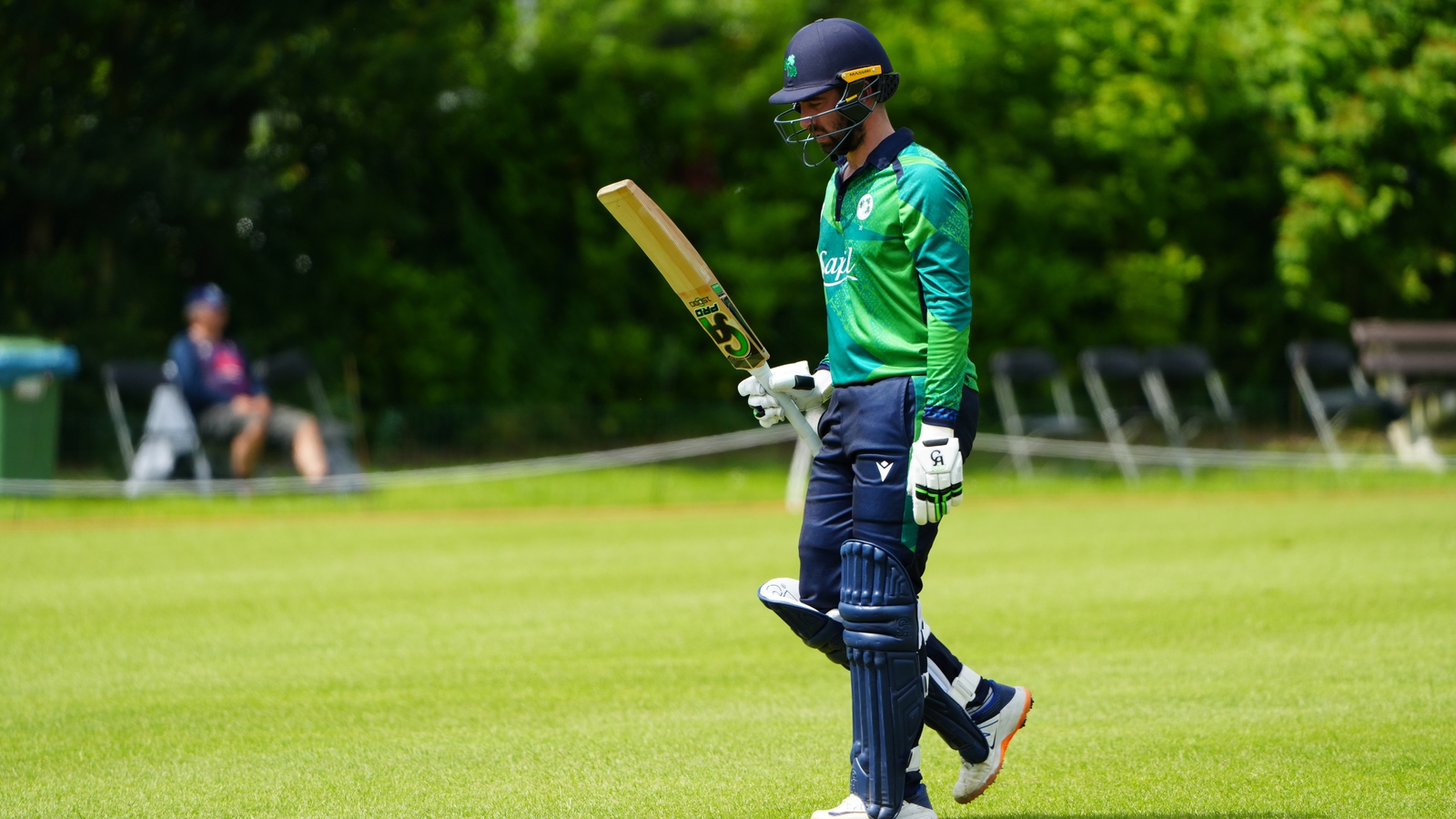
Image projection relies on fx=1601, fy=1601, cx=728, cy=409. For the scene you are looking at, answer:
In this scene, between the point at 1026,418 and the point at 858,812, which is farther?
the point at 1026,418

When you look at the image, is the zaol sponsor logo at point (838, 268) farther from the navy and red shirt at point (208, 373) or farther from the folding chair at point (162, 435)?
the navy and red shirt at point (208, 373)

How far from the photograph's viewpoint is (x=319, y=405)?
55.4ft

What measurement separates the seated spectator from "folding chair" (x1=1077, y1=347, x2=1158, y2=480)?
851cm

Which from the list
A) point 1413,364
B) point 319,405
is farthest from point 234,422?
point 1413,364

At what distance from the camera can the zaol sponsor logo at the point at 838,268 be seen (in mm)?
4453

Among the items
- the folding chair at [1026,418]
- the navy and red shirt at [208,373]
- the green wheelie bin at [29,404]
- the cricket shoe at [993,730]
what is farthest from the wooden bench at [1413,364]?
the cricket shoe at [993,730]

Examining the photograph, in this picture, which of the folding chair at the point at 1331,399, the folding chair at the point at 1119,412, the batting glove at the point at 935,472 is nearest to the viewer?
the batting glove at the point at 935,472

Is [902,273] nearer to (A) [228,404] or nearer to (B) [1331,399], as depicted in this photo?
(A) [228,404]

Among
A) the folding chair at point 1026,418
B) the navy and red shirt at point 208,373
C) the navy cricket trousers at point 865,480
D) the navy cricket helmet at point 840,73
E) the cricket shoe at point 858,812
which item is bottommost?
the folding chair at point 1026,418

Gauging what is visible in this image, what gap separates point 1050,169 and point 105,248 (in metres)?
12.2

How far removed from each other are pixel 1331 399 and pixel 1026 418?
3452mm

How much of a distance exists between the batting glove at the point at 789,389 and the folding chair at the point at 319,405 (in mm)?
11734

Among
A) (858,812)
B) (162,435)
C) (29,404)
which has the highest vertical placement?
(29,404)

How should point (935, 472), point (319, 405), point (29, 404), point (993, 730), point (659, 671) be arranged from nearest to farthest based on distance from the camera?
point (935, 472) < point (993, 730) < point (659, 671) < point (29, 404) < point (319, 405)
